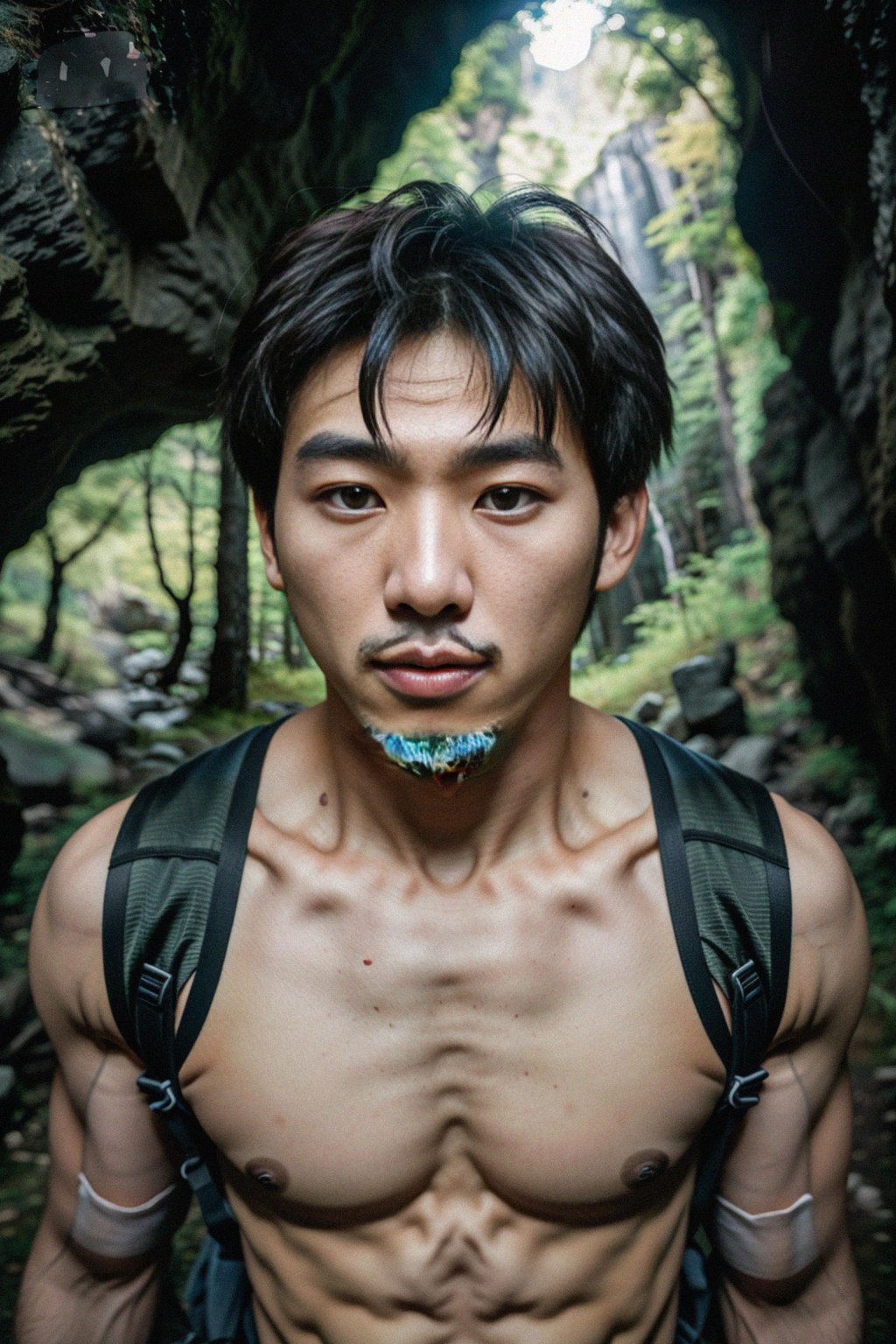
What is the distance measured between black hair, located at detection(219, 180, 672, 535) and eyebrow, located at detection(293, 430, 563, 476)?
1.7 inches

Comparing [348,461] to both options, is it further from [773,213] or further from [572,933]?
[773,213]

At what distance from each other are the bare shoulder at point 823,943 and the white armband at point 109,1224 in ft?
4.88

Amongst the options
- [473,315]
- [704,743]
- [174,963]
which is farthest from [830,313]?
[174,963]

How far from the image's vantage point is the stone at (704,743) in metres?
3.19

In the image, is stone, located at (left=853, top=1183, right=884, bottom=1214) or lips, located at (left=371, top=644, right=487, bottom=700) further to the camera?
stone, located at (left=853, top=1183, right=884, bottom=1214)

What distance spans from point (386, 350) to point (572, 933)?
123 cm

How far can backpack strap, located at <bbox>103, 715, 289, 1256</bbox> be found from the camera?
5.46 feet

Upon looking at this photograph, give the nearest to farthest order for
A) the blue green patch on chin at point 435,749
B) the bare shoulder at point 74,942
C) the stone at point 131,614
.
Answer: the blue green patch on chin at point 435,749, the bare shoulder at point 74,942, the stone at point 131,614

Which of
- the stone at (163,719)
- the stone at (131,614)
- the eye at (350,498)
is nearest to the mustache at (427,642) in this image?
the eye at (350,498)

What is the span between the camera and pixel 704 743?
127 inches

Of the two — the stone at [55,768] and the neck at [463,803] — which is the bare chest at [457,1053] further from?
the stone at [55,768]

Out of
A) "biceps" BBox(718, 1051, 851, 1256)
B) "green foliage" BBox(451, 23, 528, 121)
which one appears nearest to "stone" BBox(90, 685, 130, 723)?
"biceps" BBox(718, 1051, 851, 1256)

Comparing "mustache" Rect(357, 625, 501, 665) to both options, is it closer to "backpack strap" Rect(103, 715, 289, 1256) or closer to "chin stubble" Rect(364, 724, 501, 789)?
"chin stubble" Rect(364, 724, 501, 789)

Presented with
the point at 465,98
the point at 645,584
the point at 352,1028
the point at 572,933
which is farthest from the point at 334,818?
the point at 465,98
